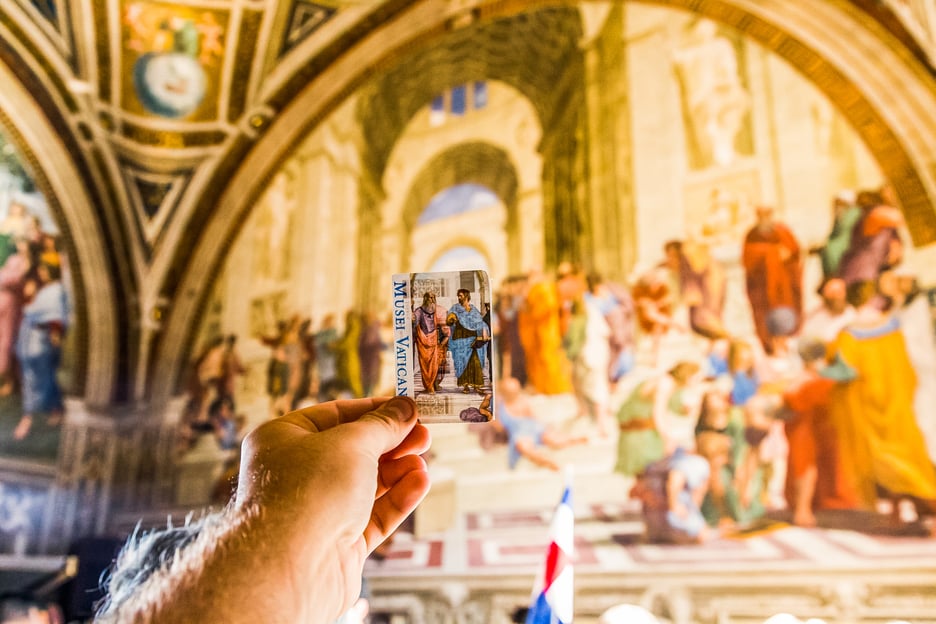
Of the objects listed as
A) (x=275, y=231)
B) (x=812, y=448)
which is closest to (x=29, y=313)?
(x=275, y=231)

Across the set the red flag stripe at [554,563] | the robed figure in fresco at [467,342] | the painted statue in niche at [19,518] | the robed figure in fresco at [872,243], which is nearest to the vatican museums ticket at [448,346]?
the robed figure in fresco at [467,342]

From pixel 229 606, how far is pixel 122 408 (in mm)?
8066

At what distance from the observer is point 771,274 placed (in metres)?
5.86

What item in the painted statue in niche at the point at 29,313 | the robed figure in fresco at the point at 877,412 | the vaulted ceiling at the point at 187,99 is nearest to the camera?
the robed figure in fresco at the point at 877,412

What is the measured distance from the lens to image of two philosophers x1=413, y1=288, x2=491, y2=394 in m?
2.15

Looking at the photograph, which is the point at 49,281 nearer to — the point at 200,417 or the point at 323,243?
the point at 200,417

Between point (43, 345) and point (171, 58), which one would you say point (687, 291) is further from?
point (43, 345)

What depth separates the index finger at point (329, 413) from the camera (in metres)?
1.60

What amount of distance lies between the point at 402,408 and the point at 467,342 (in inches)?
17.7

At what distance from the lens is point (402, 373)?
7.06ft

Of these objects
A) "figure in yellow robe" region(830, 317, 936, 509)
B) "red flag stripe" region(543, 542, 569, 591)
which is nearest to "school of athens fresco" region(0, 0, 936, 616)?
"figure in yellow robe" region(830, 317, 936, 509)

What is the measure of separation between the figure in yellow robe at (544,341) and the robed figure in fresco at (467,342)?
14.1 feet

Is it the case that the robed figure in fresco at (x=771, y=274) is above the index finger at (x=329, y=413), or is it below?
above

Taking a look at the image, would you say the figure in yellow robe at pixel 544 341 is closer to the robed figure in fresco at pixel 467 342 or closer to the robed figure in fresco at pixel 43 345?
the robed figure in fresco at pixel 467 342
